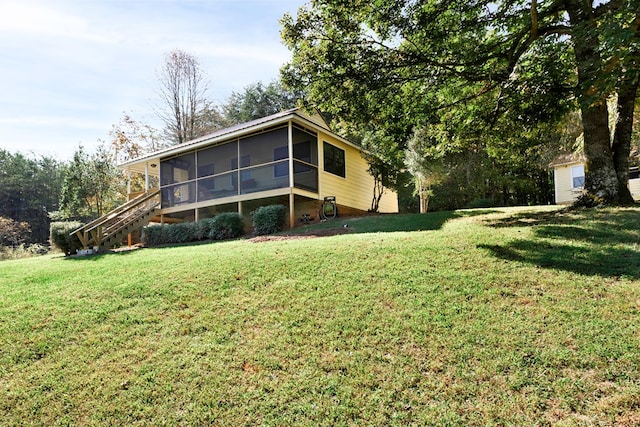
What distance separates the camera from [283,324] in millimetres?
4703

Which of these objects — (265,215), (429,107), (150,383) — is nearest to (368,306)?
(150,383)

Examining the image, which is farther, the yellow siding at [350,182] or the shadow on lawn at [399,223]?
the yellow siding at [350,182]

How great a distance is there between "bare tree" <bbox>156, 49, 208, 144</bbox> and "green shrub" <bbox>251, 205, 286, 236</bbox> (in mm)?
17731

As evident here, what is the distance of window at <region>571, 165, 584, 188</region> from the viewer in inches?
800

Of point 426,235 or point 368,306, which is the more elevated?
point 426,235

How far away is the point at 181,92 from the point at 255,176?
16.6 metres

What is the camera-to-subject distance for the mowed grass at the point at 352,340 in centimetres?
328

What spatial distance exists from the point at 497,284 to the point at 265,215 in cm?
890

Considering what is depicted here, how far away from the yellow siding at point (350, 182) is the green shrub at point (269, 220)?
8.83 feet

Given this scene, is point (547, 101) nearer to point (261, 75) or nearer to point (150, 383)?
point (150, 383)

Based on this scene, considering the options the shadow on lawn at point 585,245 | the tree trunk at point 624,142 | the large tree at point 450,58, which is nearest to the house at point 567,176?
the tree trunk at point 624,142

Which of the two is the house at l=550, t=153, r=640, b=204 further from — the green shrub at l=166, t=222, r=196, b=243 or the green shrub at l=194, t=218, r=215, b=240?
the green shrub at l=166, t=222, r=196, b=243

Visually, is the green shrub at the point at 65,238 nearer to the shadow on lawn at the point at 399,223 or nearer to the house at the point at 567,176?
the shadow on lawn at the point at 399,223

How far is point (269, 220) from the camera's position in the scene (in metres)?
12.8
